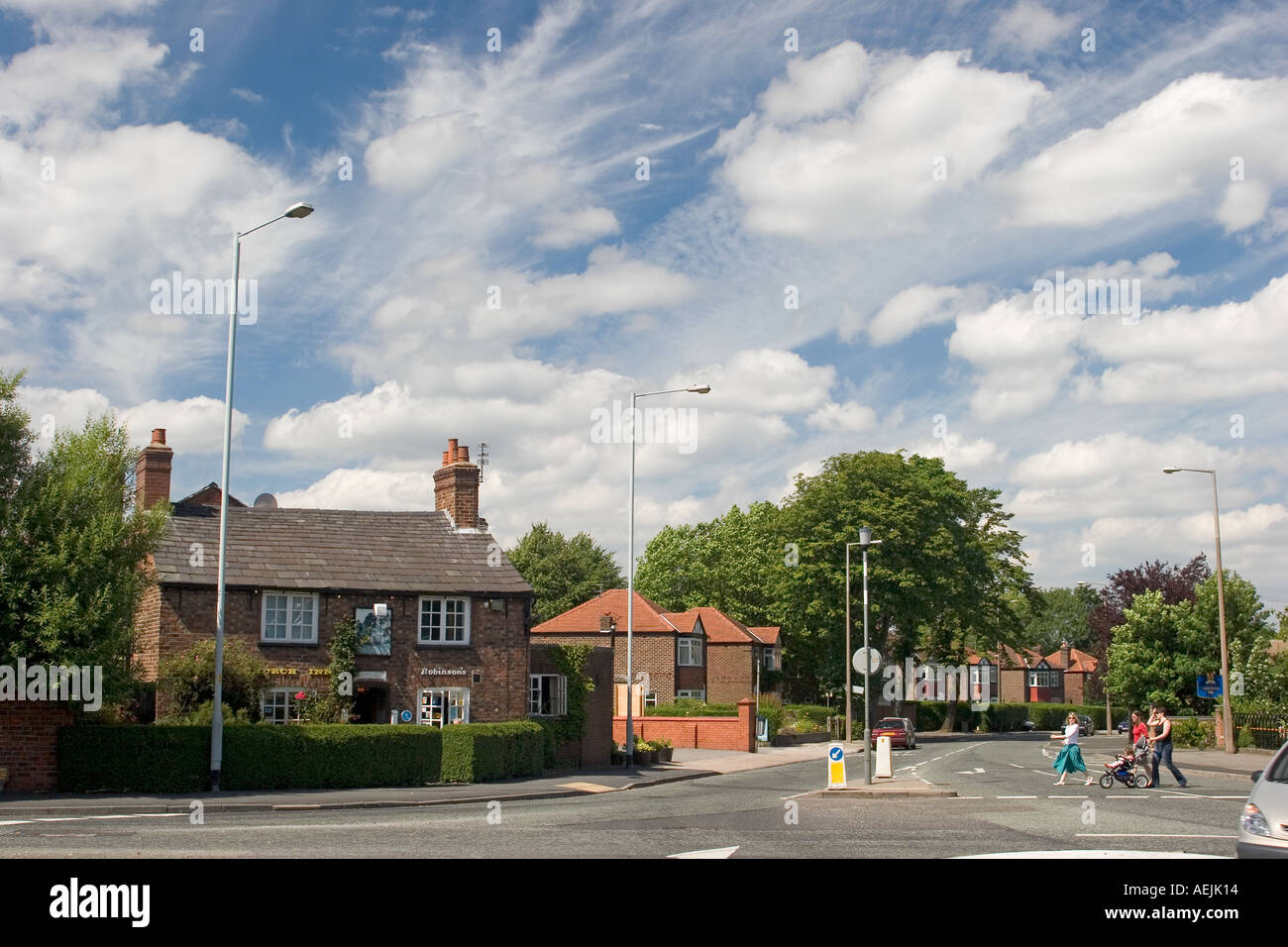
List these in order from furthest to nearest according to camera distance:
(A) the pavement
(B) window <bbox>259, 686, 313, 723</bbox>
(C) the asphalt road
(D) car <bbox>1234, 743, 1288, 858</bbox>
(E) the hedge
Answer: (B) window <bbox>259, 686, 313, 723</bbox>
(E) the hedge
(A) the pavement
(C) the asphalt road
(D) car <bbox>1234, 743, 1288, 858</bbox>

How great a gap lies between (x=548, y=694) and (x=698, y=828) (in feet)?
58.5

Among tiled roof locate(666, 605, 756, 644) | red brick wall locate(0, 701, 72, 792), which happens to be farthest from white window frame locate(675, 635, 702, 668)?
red brick wall locate(0, 701, 72, 792)

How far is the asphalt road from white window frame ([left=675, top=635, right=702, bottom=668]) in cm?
3595

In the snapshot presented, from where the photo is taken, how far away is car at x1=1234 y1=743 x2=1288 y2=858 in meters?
9.98

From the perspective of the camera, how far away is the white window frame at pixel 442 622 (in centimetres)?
3281

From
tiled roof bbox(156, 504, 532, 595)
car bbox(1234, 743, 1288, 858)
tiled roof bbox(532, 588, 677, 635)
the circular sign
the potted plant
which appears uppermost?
tiled roof bbox(156, 504, 532, 595)

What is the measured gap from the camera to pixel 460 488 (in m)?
37.0

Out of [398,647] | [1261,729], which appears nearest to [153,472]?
[398,647]

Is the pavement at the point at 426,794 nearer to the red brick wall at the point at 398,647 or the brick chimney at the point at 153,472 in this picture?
the red brick wall at the point at 398,647

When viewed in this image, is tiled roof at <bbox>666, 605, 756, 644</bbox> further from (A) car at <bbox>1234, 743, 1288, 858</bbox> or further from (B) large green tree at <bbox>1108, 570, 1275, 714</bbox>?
(A) car at <bbox>1234, 743, 1288, 858</bbox>
